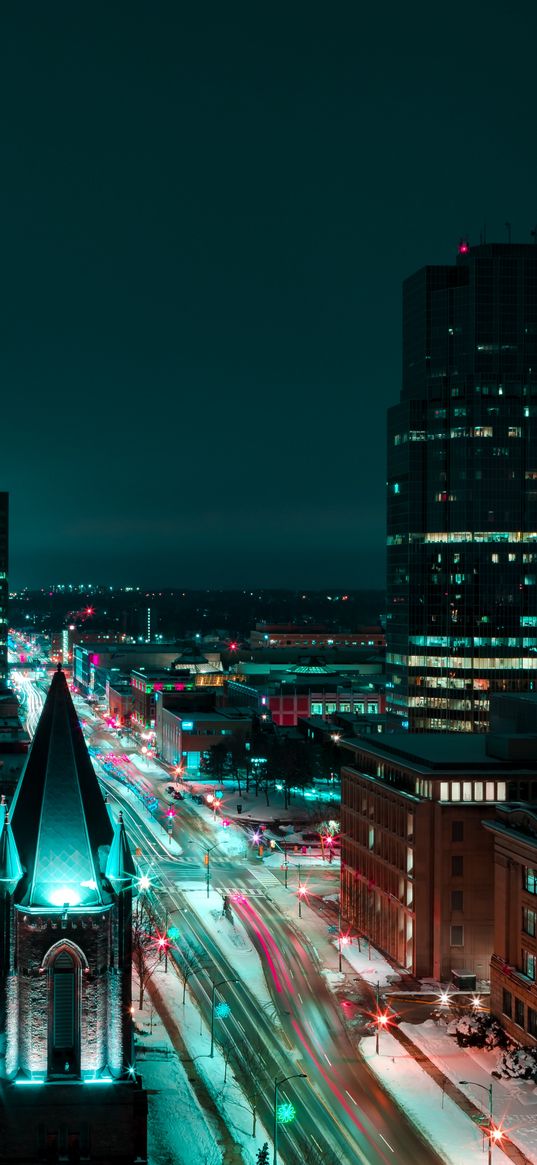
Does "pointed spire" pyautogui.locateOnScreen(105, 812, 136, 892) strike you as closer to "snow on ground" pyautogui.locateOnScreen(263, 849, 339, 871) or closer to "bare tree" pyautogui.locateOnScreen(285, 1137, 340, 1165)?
"bare tree" pyautogui.locateOnScreen(285, 1137, 340, 1165)

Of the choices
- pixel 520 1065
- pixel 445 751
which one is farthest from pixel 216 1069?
pixel 445 751

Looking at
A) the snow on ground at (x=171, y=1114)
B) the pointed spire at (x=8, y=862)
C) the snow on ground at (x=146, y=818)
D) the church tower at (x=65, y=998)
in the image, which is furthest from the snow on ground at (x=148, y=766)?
the church tower at (x=65, y=998)

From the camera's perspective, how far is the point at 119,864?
42219 millimetres

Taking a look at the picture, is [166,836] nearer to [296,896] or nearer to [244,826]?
[244,826]

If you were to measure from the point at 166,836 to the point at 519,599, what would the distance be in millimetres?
58319

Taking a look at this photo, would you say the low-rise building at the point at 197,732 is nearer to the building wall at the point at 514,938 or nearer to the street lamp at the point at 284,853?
the street lamp at the point at 284,853

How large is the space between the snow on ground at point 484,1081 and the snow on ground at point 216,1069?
10918 mm

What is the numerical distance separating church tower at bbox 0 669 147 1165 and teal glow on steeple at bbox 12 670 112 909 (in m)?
0.04

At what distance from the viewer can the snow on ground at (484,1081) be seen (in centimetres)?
5541

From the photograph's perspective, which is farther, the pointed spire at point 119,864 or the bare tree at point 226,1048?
the bare tree at point 226,1048

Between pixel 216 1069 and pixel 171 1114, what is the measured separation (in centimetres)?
694

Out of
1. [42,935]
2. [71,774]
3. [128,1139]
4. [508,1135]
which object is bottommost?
[508,1135]

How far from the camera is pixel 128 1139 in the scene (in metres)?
40.5

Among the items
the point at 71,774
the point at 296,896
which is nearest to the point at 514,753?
the point at 296,896
